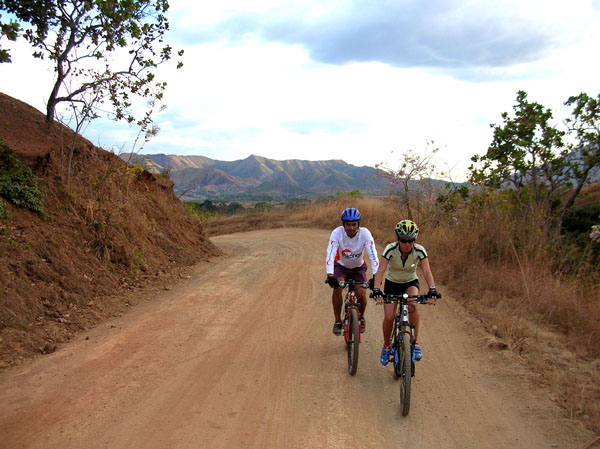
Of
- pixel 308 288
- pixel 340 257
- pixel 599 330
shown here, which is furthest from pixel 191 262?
pixel 599 330

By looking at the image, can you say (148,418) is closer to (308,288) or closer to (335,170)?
(308,288)

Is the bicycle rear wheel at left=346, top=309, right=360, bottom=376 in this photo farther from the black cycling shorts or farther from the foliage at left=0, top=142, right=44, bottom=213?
the foliage at left=0, top=142, right=44, bottom=213

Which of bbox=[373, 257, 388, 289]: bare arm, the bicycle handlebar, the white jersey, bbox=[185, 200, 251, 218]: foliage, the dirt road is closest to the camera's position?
the dirt road

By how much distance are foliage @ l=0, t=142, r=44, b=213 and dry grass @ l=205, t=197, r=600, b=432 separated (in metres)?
8.60

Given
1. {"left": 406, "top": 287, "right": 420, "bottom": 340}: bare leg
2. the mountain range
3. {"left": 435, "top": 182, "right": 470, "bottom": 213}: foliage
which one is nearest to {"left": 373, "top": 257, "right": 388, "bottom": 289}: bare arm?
{"left": 406, "top": 287, "right": 420, "bottom": 340}: bare leg

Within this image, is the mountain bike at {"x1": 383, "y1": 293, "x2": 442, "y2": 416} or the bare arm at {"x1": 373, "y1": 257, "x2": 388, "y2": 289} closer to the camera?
the mountain bike at {"x1": 383, "y1": 293, "x2": 442, "y2": 416}

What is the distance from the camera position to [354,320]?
5.88 m

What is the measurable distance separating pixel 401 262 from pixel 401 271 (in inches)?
5.1

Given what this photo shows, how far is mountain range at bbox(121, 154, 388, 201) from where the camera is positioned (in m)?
99.1

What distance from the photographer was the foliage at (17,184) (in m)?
8.77

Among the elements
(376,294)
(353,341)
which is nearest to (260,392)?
(353,341)

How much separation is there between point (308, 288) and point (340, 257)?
4.02 meters

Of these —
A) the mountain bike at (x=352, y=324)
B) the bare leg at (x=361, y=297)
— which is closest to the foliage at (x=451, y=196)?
the bare leg at (x=361, y=297)

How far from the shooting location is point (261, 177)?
135m
